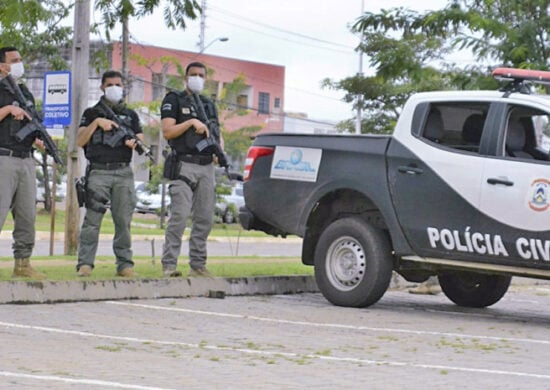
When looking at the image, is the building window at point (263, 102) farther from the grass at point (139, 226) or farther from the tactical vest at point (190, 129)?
the tactical vest at point (190, 129)

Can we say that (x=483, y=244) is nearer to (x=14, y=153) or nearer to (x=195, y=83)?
(x=195, y=83)

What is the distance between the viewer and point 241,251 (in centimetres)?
2725

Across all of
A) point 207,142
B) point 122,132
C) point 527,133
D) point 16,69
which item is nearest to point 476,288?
point 527,133

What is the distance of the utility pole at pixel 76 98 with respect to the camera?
698 inches

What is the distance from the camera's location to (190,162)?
1321 cm

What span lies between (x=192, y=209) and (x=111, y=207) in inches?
37.0

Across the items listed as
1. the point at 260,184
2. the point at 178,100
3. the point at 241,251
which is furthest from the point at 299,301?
the point at 241,251

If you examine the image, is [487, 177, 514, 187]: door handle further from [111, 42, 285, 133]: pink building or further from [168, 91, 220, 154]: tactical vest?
[111, 42, 285, 133]: pink building

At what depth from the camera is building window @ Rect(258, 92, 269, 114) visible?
7650cm

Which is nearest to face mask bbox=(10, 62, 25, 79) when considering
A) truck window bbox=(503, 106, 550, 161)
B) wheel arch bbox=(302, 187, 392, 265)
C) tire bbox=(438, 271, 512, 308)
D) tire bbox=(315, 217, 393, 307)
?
wheel arch bbox=(302, 187, 392, 265)

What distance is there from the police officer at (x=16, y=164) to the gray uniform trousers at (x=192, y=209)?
62.1 inches

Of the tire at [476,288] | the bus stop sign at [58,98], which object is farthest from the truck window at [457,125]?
the bus stop sign at [58,98]

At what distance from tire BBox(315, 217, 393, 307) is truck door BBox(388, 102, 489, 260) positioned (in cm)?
32

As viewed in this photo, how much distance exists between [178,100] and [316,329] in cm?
348
